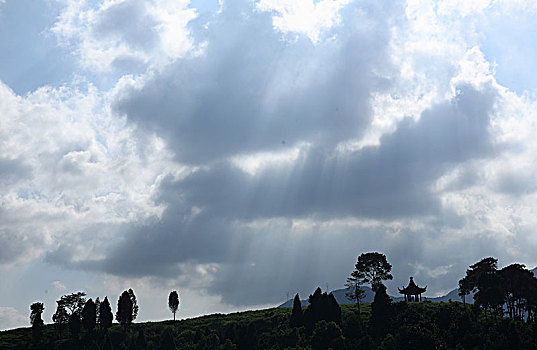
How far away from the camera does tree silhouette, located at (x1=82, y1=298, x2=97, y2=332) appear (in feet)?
491

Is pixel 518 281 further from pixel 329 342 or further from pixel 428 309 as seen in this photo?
pixel 329 342

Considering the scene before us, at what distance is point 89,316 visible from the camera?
491 feet

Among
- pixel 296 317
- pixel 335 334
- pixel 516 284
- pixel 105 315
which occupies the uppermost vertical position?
pixel 516 284

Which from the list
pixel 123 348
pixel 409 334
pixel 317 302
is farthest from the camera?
pixel 123 348

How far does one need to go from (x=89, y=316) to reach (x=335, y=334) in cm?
8131

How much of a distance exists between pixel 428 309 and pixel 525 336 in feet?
152

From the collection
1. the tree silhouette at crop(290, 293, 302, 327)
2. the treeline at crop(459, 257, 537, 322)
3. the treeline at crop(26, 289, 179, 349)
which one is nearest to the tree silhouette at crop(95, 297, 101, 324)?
the treeline at crop(26, 289, 179, 349)

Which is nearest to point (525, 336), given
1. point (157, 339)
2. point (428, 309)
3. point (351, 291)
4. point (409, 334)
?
point (409, 334)

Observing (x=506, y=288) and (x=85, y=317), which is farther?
(x=85, y=317)

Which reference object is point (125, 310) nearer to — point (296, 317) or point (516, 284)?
point (296, 317)

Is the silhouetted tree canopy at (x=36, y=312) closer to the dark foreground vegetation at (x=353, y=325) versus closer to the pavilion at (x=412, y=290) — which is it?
the dark foreground vegetation at (x=353, y=325)

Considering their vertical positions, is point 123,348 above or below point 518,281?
below

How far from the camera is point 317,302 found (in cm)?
12419

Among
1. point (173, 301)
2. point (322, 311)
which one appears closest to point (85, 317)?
point (173, 301)
